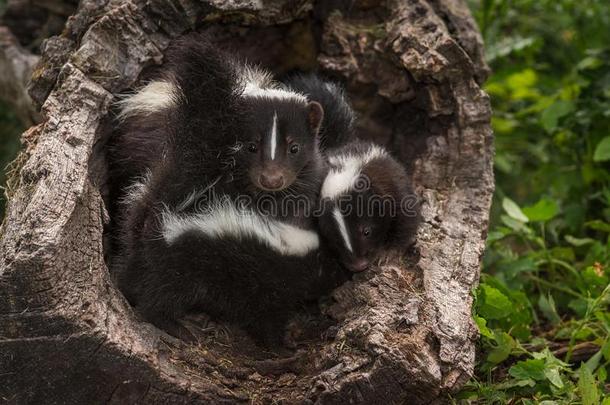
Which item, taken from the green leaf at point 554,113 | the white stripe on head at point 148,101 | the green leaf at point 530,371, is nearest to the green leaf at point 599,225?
the green leaf at point 554,113

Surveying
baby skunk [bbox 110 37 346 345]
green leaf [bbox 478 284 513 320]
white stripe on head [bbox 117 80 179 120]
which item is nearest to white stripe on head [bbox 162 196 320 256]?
baby skunk [bbox 110 37 346 345]

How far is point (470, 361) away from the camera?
3539 mm

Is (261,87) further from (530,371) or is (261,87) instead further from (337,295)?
(530,371)

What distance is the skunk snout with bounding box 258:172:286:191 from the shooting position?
4277 mm

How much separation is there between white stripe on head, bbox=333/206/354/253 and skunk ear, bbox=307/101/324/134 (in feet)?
1.73

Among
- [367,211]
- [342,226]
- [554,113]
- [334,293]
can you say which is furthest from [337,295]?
[554,113]

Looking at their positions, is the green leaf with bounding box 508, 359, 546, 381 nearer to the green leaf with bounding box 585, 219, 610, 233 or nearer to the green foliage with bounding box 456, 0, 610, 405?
the green foliage with bounding box 456, 0, 610, 405

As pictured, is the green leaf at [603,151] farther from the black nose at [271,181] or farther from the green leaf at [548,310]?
the black nose at [271,181]

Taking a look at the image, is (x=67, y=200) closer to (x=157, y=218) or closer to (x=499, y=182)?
(x=157, y=218)

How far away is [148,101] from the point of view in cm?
424

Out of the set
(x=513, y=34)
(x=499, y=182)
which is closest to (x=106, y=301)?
(x=499, y=182)

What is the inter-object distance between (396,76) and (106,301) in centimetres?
240

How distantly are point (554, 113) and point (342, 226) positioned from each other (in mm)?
2334

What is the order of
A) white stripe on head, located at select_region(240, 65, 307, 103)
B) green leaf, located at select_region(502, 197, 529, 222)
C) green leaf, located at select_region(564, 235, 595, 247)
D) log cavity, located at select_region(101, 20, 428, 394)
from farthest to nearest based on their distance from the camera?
green leaf, located at select_region(564, 235, 595, 247) → green leaf, located at select_region(502, 197, 529, 222) → white stripe on head, located at select_region(240, 65, 307, 103) → log cavity, located at select_region(101, 20, 428, 394)
